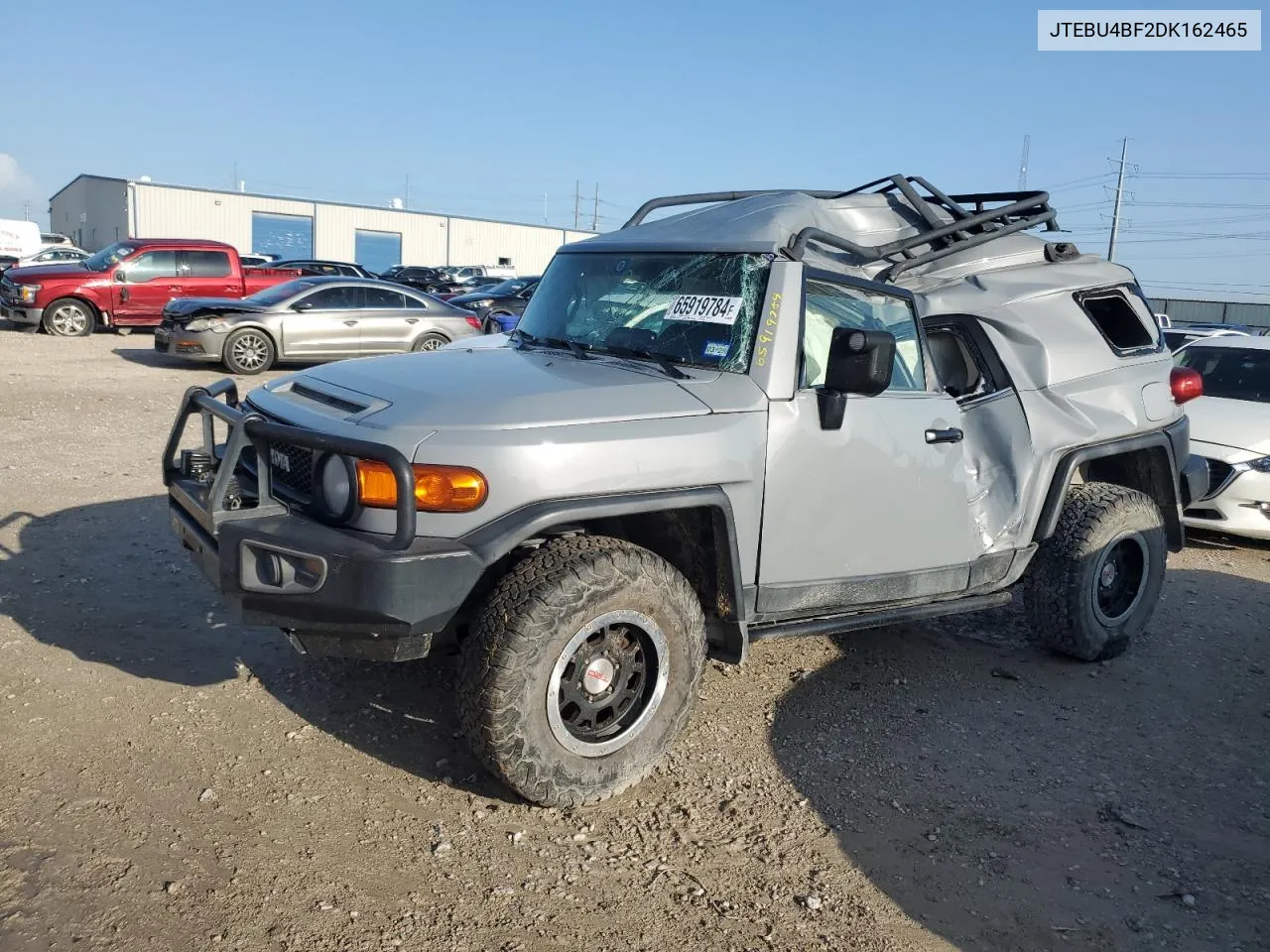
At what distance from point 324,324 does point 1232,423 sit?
11419 millimetres

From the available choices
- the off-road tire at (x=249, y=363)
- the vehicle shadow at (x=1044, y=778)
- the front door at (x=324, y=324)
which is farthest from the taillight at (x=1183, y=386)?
the off-road tire at (x=249, y=363)

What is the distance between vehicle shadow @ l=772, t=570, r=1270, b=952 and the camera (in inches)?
131

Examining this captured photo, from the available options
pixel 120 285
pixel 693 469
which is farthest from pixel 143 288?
pixel 693 469

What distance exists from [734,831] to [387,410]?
6.13 feet

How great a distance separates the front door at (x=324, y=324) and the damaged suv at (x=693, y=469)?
10603 mm

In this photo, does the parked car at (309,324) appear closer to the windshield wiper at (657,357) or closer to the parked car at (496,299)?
the parked car at (496,299)

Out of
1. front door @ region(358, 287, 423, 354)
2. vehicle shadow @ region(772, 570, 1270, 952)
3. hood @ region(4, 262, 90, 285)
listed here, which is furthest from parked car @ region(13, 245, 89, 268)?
vehicle shadow @ region(772, 570, 1270, 952)

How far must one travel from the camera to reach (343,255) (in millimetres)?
56469

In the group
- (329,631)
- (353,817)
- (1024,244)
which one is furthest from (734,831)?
(1024,244)

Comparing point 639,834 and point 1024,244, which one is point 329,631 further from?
point 1024,244

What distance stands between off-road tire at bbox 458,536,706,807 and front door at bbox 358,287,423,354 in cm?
1214

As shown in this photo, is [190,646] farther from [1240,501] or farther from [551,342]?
[1240,501]

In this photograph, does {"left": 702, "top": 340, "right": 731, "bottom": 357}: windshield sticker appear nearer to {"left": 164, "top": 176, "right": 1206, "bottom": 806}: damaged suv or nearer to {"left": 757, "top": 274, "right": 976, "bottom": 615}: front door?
{"left": 164, "top": 176, "right": 1206, "bottom": 806}: damaged suv

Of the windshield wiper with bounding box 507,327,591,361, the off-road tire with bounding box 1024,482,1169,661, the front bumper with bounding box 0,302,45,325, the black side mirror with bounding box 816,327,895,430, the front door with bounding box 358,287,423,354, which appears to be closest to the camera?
the black side mirror with bounding box 816,327,895,430
